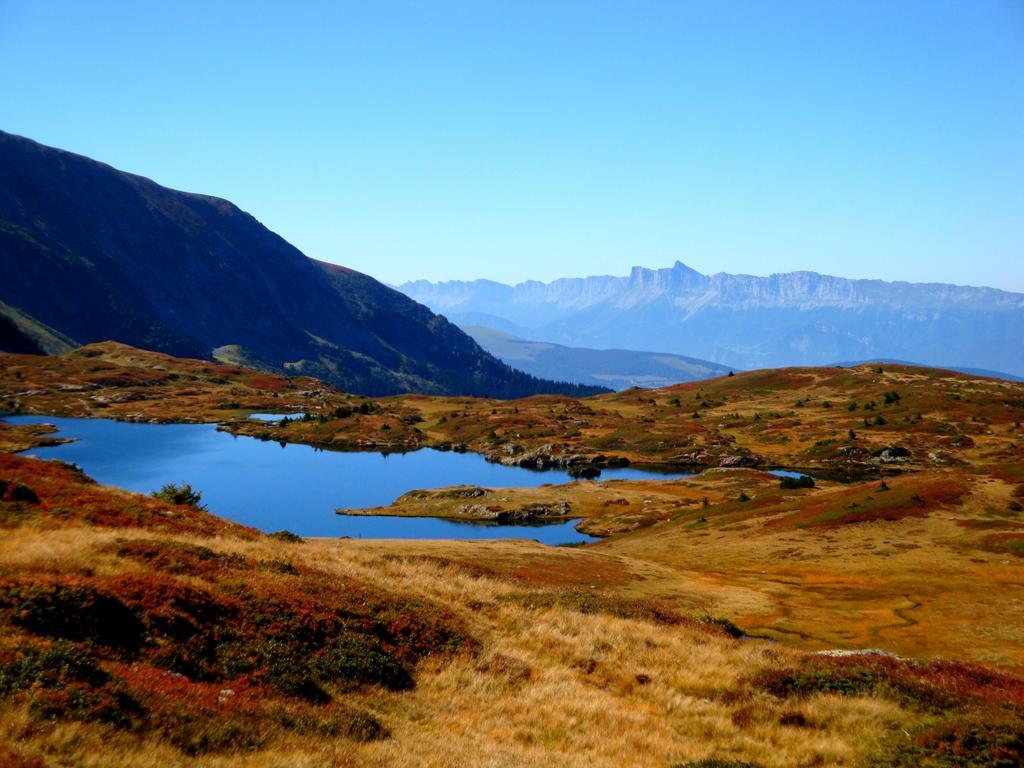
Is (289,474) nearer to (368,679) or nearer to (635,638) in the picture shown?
(635,638)

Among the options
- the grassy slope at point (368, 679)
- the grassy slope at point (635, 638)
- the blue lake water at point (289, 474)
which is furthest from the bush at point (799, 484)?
the grassy slope at point (368, 679)

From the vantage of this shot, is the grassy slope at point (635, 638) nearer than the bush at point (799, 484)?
Yes

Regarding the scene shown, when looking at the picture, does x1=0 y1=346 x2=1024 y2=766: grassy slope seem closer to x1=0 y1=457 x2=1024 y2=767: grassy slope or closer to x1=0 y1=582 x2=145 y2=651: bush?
x1=0 y1=457 x2=1024 y2=767: grassy slope

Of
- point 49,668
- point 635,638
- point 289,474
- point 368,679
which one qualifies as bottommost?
point 289,474

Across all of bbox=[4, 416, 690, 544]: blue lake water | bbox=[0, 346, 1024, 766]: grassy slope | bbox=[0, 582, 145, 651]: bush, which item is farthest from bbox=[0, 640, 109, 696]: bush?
bbox=[4, 416, 690, 544]: blue lake water

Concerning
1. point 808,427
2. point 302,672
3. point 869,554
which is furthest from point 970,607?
point 808,427

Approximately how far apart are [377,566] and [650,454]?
456 ft

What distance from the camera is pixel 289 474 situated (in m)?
141

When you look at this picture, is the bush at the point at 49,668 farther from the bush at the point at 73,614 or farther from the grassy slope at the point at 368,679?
the bush at the point at 73,614

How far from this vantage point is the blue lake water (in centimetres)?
10475

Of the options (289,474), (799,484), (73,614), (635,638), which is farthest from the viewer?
(289,474)

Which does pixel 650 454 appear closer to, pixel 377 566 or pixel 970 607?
pixel 970 607

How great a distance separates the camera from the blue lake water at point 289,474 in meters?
105

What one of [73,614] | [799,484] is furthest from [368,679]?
[799,484]
